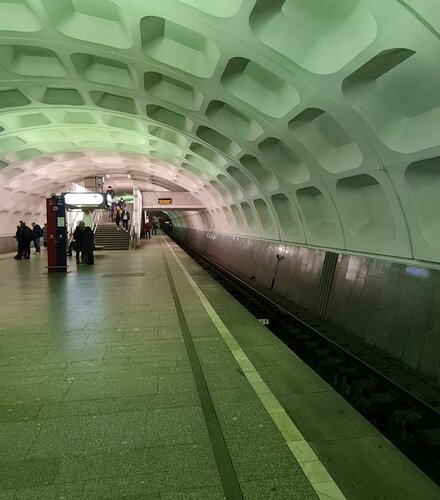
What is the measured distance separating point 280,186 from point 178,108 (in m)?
2.81

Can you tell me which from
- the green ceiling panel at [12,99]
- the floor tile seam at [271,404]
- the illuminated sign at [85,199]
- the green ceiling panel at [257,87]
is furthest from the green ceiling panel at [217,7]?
the illuminated sign at [85,199]

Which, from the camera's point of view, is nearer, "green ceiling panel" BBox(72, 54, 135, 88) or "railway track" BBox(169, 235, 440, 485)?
"railway track" BBox(169, 235, 440, 485)

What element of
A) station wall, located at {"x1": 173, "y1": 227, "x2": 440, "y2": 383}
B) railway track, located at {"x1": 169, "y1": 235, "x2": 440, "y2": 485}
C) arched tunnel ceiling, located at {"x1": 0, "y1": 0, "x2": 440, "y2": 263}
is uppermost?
arched tunnel ceiling, located at {"x1": 0, "y1": 0, "x2": 440, "y2": 263}

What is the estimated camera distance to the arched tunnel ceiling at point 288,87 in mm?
4051

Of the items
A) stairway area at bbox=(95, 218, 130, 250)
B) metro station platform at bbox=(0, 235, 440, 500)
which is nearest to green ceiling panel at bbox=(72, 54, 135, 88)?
metro station platform at bbox=(0, 235, 440, 500)

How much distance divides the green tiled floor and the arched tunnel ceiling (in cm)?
305

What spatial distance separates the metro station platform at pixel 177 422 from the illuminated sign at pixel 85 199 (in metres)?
7.53

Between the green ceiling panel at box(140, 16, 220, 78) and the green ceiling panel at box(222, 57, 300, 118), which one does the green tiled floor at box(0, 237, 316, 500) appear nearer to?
the green ceiling panel at box(222, 57, 300, 118)

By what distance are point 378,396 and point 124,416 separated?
8.35ft

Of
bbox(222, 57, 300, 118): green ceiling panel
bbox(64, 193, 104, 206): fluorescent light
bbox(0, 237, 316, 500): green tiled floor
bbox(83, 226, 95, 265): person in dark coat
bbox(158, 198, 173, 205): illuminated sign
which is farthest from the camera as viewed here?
bbox(158, 198, 173, 205): illuminated sign

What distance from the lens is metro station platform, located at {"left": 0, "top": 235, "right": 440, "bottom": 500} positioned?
Answer: 218 centimetres

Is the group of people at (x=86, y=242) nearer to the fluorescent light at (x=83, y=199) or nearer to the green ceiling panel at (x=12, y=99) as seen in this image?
the fluorescent light at (x=83, y=199)

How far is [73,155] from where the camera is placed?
1795 cm

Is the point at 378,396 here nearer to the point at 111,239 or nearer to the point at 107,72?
the point at 107,72
